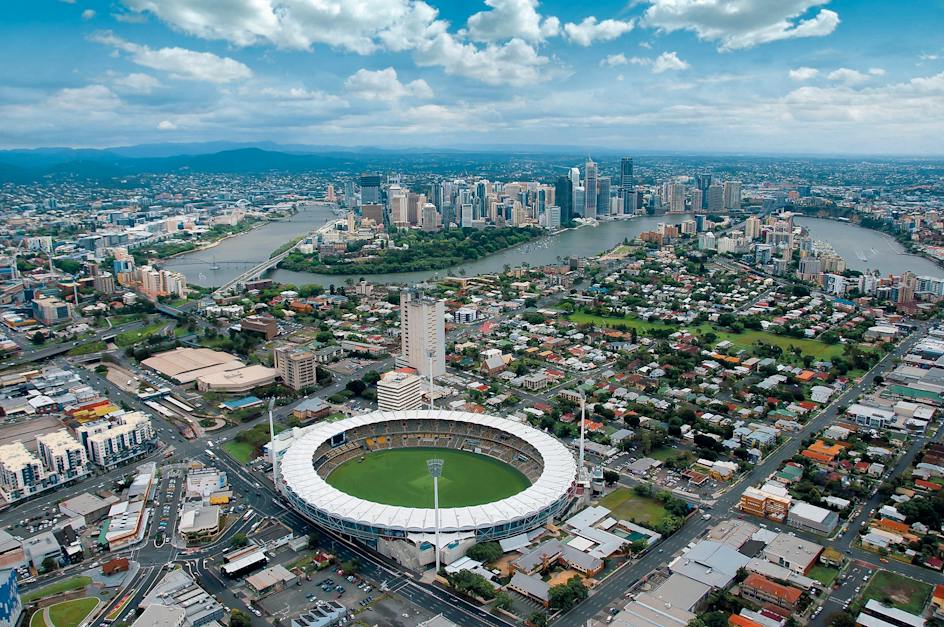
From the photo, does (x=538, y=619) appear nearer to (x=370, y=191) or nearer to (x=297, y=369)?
(x=297, y=369)

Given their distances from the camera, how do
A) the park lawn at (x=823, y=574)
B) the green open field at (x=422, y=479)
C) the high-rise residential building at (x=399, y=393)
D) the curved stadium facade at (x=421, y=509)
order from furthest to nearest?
1. the high-rise residential building at (x=399, y=393)
2. the green open field at (x=422, y=479)
3. the curved stadium facade at (x=421, y=509)
4. the park lawn at (x=823, y=574)

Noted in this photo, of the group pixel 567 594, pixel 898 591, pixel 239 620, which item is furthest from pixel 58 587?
pixel 898 591

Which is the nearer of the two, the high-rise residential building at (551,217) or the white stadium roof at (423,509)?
the white stadium roof at (423,509)

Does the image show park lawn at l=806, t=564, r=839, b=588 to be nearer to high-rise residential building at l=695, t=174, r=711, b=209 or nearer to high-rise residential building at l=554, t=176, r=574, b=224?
high-rise residential building at l=554, t=176, r=574, b=224

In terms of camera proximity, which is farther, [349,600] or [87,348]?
[87,348]

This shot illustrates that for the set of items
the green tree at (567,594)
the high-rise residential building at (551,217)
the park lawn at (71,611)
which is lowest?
the park lawn at (71,611)

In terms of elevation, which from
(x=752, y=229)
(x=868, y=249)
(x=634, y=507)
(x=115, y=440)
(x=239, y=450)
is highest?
(x=752, y=229)

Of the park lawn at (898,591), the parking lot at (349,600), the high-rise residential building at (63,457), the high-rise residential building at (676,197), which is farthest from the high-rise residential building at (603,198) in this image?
the parking lot at (349,600)

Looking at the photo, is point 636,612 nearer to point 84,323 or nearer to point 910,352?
point 910,352

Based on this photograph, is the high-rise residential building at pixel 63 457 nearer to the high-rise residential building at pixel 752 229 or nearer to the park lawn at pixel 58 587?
the park lawn at pixel 58 587
